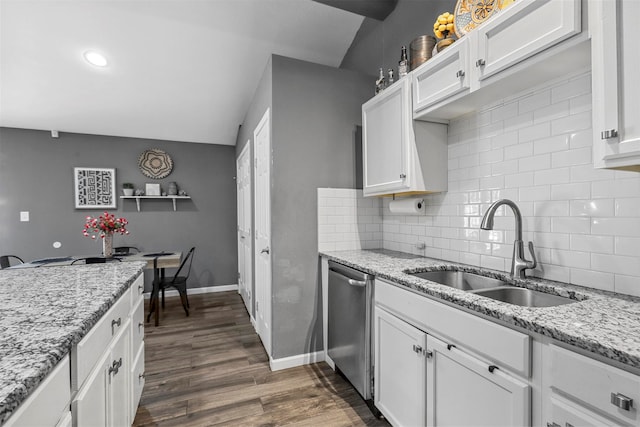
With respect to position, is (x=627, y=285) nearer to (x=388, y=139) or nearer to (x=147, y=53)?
(x=388, y=139)

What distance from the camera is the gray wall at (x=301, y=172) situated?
236 cm

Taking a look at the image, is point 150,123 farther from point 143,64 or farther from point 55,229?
point 55,229

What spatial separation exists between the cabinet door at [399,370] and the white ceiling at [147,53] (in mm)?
2664

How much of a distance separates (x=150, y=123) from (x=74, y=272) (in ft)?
9.71

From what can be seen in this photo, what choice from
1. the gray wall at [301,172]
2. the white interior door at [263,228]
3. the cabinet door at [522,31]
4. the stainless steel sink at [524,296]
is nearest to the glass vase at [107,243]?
the white interior door at [263,228]

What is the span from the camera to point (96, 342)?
3.41ft

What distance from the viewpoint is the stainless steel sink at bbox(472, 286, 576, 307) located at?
4.17 ft

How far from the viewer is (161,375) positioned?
2293mm

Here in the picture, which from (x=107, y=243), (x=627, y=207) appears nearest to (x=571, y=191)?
(x=627, y=207)

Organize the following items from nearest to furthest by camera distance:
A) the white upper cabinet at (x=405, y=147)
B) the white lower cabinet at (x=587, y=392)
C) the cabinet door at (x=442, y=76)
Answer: the white lower cabinet at (x=587, y=392)
the cabinet door at (x=442, y=76)
the white upper cabinet at (x=405, y=147)

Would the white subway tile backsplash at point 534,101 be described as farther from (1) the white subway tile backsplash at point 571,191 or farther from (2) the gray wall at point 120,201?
(2) the gray wall at point 120,201

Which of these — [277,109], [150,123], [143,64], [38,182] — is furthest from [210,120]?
[38,182]

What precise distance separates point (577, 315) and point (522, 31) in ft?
3.66

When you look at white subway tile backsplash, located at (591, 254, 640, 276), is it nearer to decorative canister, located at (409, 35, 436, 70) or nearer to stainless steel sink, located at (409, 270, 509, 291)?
stainless steel sink, located at (409, 270, 509, 291)
